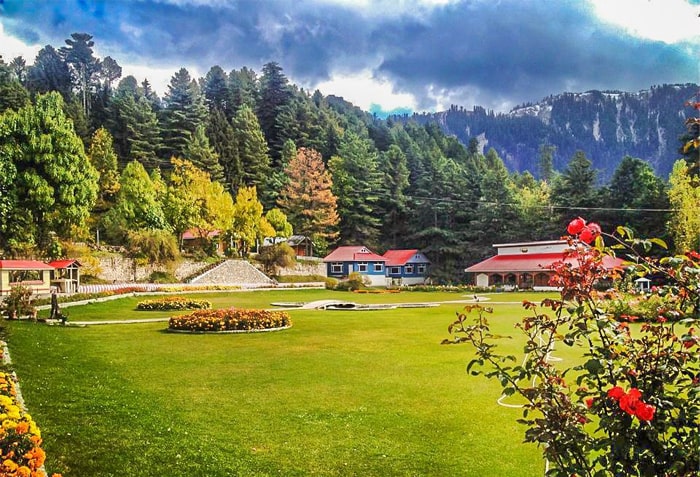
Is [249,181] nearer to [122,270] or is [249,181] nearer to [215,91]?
[215,91]

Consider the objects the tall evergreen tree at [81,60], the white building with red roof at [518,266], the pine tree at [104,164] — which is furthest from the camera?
the white building with red roof at [518,266]

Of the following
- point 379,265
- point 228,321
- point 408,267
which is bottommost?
point 228,321

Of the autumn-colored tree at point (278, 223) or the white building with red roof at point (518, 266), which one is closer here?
the white building with red roof at point (518, 266)

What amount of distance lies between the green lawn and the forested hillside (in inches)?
765

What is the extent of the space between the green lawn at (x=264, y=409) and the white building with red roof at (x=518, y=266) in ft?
82.2

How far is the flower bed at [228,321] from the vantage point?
1195 cm

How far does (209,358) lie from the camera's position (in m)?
8.45

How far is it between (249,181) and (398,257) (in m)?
→ 14.2

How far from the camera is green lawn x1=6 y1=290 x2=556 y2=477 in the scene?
4.05 metres

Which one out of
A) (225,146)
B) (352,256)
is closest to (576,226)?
(352,256)

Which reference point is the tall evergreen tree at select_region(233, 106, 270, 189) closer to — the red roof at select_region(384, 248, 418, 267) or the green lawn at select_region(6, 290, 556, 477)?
the red roof at select_region(384, 248, 418, 267)

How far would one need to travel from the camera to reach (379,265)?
4072 centimetres

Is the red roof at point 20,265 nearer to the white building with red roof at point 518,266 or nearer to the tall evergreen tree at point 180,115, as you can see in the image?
the tall evergreen tree at point 180,115

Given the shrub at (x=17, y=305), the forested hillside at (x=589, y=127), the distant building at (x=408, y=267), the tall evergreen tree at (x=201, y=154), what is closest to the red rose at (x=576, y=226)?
the shrub at (x=17, y=305)
